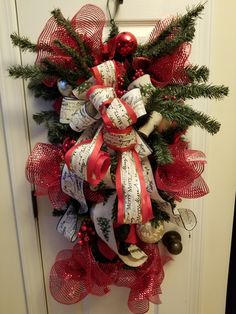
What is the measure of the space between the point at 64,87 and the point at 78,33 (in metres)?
0.12

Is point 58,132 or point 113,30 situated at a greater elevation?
point 113,30

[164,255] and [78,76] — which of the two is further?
→ [164,255]

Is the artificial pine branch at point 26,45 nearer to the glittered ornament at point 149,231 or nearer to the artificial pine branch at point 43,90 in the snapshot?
the artificial pine branch at point 43,90

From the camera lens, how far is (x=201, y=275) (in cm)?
100

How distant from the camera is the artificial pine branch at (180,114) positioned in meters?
0.62

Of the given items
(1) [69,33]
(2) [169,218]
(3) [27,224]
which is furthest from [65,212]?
(1) [69,33]

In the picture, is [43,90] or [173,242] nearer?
[43,90]

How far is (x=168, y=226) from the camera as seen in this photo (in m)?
0.94

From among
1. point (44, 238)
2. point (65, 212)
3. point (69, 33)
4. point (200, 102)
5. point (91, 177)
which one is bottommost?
point (44, 238)

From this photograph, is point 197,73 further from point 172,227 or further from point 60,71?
point 172,227

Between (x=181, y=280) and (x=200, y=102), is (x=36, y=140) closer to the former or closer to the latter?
(x=200, y=102)

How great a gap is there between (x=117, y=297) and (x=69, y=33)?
79 cm

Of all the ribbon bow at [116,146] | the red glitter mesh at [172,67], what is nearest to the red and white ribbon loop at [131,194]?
A: the ribbon bow at [116,146]

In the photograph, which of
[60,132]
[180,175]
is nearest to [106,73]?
[60,132]
